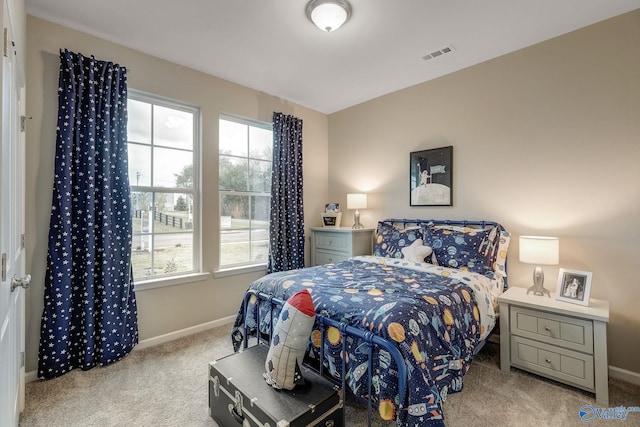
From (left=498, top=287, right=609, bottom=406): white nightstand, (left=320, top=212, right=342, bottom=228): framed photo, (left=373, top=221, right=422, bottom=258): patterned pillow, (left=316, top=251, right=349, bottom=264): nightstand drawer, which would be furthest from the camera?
(left=320, top=212, right=342, bottom=228): framed photo

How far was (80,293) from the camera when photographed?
236 cm

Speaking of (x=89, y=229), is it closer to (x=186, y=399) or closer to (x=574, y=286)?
(x=186, y=399)

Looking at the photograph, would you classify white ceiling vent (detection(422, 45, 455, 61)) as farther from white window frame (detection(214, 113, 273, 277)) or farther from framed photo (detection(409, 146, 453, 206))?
white window frame (detection(214, 113, 273, 277))

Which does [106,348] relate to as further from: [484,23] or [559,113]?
[559,113]

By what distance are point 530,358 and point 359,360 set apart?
5.11ft

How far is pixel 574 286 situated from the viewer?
2.21 m

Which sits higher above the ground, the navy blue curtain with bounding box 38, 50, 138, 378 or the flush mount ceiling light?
the flush mount ceiling light

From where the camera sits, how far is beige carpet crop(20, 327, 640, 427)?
1.79 meters

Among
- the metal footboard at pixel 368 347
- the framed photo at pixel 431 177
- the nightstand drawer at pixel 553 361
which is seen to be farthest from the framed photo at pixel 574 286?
the metal footboard at pixel 368 347

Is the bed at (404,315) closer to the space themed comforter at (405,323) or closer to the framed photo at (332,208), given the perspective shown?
the space themed comforter at (405,323)

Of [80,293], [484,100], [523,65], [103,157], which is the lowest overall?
[80,293]

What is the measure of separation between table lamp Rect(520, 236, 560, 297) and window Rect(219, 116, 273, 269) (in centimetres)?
271

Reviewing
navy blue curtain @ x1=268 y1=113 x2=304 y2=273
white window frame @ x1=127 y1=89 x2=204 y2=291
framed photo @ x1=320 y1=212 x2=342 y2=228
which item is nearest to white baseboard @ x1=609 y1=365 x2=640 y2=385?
framed photo @ x1=320 y1=212 x2=342 y2=228

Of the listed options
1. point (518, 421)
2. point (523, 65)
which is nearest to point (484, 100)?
point (523, 65)
